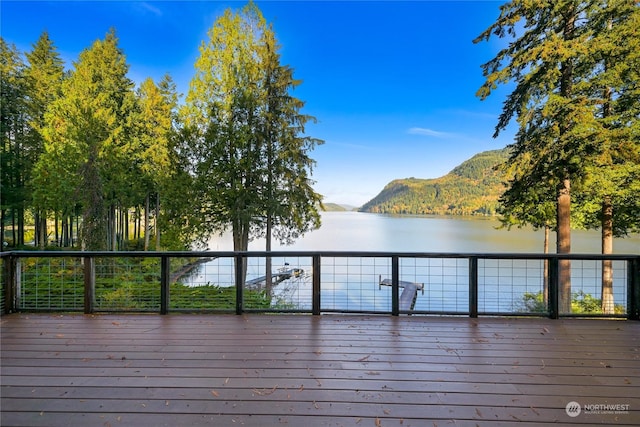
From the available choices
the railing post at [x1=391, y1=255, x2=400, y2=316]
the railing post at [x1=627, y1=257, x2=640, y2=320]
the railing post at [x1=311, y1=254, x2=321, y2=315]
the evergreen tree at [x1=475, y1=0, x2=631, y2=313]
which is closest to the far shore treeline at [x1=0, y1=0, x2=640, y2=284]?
the evergreen tree at [x1=475, y1=0, x2=631, y2=313]

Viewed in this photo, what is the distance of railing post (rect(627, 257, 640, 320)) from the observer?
140 inches

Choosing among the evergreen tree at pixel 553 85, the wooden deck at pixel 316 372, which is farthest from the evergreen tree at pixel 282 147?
the wooden deck at pixel 316 372

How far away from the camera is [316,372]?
2.25 metres

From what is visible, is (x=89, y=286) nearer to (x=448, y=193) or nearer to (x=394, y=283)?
(x=394, y=283)

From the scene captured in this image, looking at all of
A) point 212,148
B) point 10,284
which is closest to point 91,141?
point 212,148

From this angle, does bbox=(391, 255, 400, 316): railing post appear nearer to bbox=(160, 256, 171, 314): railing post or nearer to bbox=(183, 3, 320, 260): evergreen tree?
bbox=(160, 256, 171, 314): railing post

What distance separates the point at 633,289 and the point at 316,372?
12.8 ft

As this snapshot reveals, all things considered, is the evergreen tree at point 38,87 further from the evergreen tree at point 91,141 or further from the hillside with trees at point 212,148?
the evergreen tree at point 91,141

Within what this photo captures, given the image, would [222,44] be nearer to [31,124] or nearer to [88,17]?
[88,17]

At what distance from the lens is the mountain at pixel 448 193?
18094mm

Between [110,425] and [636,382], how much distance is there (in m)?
3.35

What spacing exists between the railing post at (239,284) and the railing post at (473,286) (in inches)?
106

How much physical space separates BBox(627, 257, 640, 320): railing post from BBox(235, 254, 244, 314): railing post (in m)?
4.49

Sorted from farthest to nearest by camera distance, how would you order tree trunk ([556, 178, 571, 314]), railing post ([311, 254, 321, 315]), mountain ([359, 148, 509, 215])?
mountain ([359, 148, 509, 215]), tree trunk ([556, 178, 571, 314]), railing post ([311, 254, 321, 315])
